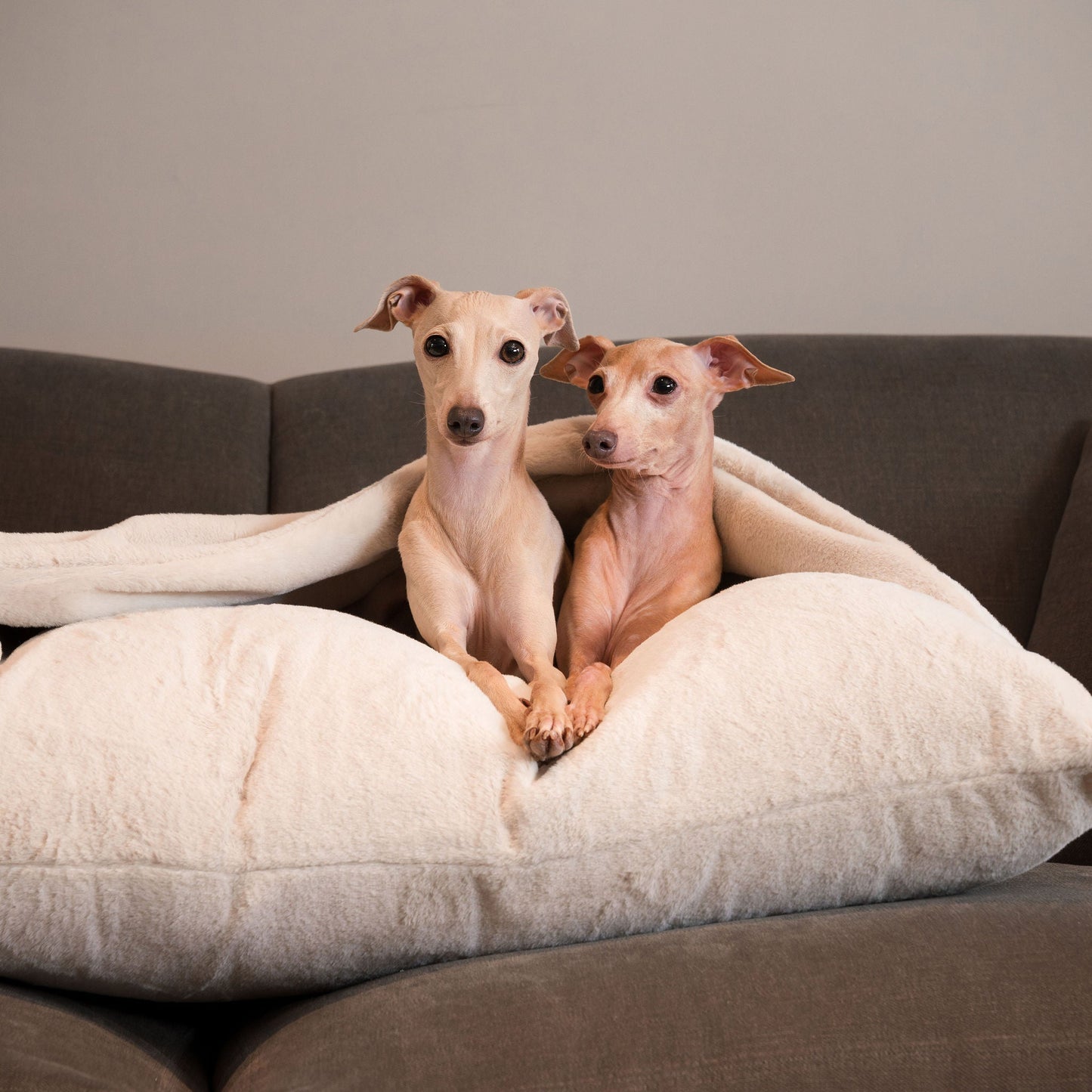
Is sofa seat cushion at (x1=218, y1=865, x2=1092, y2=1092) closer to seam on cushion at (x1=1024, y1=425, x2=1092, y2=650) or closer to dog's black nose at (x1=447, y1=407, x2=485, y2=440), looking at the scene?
dog's black nose at (x1=447, y1=407, x2=485, y2=440)

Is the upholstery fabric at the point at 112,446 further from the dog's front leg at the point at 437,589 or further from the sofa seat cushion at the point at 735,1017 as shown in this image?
the sofa seat cushion at the point at 735,1017

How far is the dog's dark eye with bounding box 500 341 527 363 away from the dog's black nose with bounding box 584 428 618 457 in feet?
0.42

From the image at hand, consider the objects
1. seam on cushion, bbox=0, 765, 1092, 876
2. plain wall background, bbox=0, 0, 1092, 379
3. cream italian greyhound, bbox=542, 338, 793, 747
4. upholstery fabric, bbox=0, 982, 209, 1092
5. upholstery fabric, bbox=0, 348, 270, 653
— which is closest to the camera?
upholstery fabric, bbox=0, 982, 209, 1092

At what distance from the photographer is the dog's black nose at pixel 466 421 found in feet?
3.80

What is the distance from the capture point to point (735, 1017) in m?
0.72

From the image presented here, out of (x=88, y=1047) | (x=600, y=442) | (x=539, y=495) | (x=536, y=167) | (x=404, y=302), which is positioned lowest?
(x=88, y=1047)

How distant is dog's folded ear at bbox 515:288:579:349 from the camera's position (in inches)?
53.1

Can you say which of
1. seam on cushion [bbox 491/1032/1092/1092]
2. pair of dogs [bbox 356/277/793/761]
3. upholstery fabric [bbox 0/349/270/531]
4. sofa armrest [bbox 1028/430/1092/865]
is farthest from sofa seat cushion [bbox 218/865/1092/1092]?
upholstery fabric [bbox 0/349/270/531]

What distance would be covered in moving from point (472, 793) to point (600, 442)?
49cm

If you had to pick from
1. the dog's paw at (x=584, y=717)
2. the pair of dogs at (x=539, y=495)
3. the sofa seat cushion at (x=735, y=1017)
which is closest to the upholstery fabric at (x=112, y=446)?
the pair of dogs at (x=539, y=495)

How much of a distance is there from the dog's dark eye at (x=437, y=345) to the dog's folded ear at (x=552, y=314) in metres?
0.15

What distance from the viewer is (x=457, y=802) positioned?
857 mm

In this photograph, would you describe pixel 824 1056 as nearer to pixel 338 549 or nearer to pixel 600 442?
pixel 600 442

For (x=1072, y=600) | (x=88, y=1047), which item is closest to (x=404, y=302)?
(x=88, y=1047)
